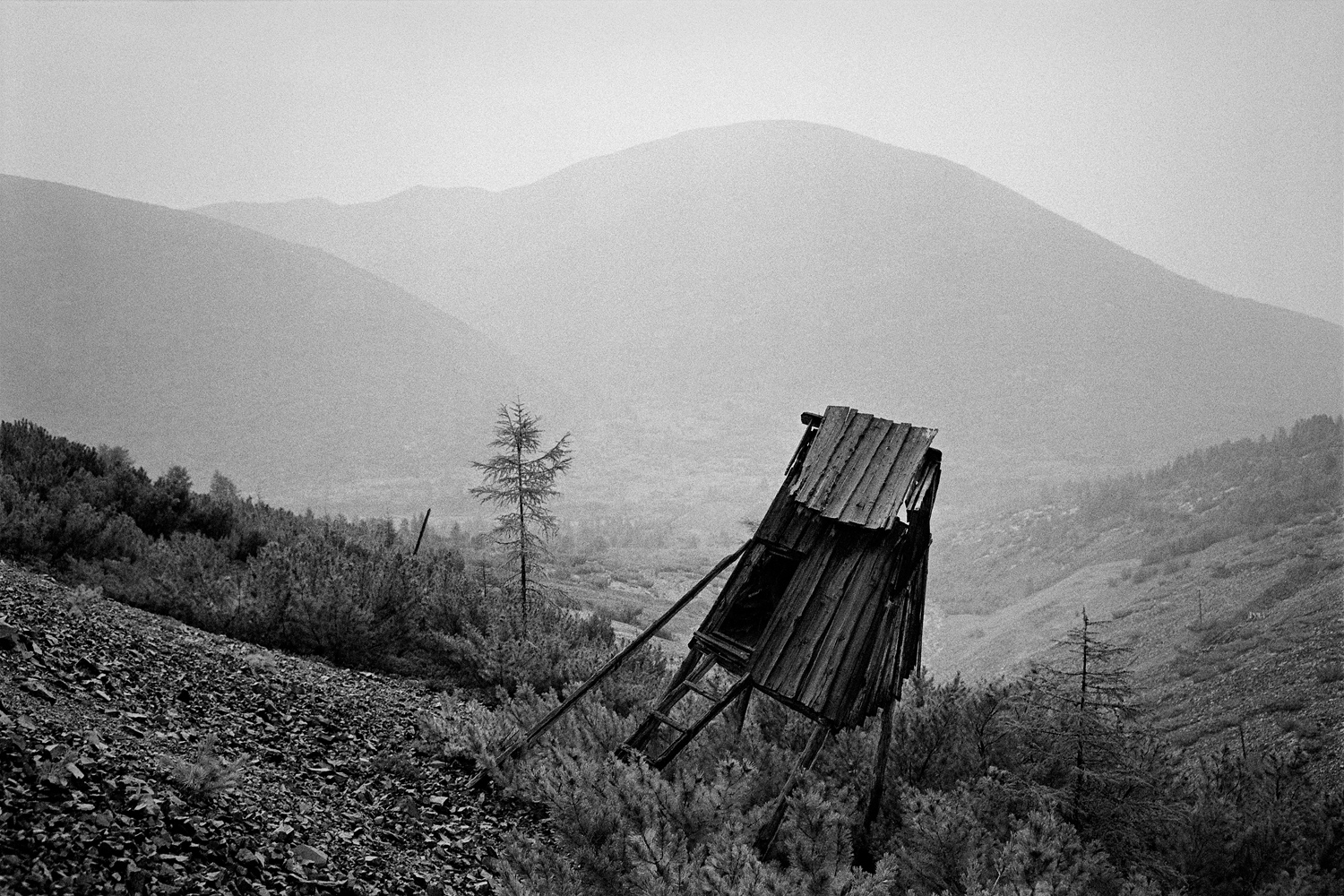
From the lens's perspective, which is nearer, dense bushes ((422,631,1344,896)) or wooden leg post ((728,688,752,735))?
dense bushes ((422,631,1344,896))

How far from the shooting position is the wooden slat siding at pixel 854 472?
23.6ft

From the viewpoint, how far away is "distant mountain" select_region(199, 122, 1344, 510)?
97.1m

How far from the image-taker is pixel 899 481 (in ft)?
22.9

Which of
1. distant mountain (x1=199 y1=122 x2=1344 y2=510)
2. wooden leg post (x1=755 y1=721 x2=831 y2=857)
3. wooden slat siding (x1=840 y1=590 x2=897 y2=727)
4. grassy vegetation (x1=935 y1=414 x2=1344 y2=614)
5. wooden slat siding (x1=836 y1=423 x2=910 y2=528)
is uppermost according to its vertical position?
distant mountain (x1=199 y1=122 x2=1344 y2=510)

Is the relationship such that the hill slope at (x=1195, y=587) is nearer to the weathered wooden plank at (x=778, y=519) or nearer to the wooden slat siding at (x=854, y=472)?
the wooden slat siding at (x=854, y=472)

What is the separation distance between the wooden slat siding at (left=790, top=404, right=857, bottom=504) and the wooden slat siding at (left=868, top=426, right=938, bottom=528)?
2.52 ft

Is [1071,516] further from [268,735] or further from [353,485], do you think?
[353,485]

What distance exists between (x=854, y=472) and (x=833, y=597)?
1.37m

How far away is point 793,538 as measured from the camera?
7543 mm

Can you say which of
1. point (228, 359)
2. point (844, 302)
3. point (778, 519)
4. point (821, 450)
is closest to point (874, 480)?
point (821, 450)

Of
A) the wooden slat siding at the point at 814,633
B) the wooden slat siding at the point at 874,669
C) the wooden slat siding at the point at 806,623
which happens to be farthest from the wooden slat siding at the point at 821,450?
the wooden slat siding at the point at 874,669

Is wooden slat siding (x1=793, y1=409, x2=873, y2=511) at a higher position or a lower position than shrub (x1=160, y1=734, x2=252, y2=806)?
higher

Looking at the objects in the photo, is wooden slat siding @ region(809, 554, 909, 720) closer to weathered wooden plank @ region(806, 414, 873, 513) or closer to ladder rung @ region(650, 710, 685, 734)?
weathered wooden plank @ region(806, 414, 873, 513)

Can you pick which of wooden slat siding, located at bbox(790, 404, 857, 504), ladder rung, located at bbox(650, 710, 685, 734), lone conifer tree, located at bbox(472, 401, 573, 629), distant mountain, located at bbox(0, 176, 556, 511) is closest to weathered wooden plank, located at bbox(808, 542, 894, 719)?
wooden slat siding, located at bbox(790, 404, 857, 504)
